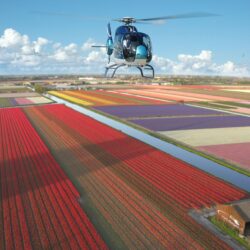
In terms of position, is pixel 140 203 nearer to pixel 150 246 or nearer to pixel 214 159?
pixel 150 246

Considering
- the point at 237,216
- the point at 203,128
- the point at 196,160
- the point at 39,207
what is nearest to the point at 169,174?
the point at 196,160

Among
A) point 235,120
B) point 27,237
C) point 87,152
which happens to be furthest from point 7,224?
point 235,120

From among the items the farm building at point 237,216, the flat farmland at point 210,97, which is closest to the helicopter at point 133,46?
the farm building at point 237,216

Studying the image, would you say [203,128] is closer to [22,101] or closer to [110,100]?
[110,100]

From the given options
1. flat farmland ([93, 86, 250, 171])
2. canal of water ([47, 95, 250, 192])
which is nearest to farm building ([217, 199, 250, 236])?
canal of water ([47, 95, 250, 192])

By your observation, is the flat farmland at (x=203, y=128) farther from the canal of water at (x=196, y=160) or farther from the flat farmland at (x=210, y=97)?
the flat farmland at (x=210, y=97)

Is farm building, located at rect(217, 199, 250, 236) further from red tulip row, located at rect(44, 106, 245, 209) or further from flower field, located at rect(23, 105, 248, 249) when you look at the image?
red tulip row, located at rect(44, 106, 245, 209)

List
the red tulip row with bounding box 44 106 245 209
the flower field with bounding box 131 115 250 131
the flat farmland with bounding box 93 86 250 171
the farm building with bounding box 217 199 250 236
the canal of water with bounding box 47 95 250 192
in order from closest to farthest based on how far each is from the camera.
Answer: the farm building with bounding box 217 199 250 236
the red tulip row with bounding box 44 106 245 209
the canal of water with bounding box 47 95 250 192
the flat farmland with bounding box 93 86 250 171
the flower field with bounding box 131 115 250 131
